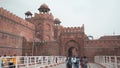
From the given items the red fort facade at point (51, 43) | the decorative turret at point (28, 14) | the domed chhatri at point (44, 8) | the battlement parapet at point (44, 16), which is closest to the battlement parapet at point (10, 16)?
the red fort facade at point (51, 43)

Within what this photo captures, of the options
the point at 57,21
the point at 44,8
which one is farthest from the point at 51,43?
the point at 57,21

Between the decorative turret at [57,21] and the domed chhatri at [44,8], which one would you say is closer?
the domed chhatri at [44,8]

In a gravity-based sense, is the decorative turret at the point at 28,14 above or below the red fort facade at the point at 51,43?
above

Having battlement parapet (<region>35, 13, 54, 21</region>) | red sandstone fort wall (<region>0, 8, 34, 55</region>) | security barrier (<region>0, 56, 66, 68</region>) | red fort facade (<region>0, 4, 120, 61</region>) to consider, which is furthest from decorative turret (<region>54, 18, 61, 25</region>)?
security barrier (<region>0, 56, 66, 68</region>)

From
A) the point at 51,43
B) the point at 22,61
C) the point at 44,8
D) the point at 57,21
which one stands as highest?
the point at 44,8

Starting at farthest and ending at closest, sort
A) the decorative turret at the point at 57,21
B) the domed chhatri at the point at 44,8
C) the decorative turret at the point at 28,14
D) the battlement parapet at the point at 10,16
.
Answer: the decorative turret at the point at 57,21 < the decorative turret at the point at 28,14 < the domed chhatri at the point at 44,8 < the battlement parapet at the point at 10,16

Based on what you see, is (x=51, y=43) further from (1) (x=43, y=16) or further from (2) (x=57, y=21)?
(2) (x=57, y=21)

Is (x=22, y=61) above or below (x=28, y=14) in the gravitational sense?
below

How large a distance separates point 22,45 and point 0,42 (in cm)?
839

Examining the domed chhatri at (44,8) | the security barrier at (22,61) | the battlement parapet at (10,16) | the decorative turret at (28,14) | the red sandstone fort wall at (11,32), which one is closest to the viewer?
the security barrier at (22,61)

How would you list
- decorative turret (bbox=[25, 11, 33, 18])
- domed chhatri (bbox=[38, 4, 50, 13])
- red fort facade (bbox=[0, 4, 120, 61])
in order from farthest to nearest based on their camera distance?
decorative turret (bbox=[25, 11, 33, 18]), domed chhatri (bbox=[38, 4, 50, 13]), red fort facade (bbox=[0, 4, 120, 61])

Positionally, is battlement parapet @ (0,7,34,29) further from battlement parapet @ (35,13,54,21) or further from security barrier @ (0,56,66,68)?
security barrier @ (0,56,66,68)

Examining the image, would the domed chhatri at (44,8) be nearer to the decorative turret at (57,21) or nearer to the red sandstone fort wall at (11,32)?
the red sandstone fort wall at (11,32)

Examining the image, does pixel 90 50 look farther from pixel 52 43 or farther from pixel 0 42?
pixel 0 42
